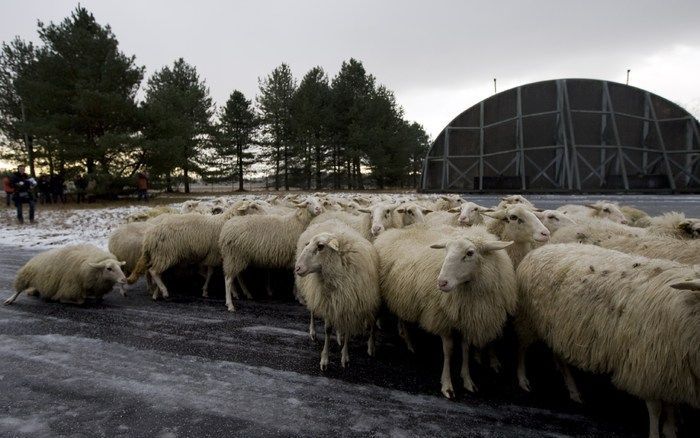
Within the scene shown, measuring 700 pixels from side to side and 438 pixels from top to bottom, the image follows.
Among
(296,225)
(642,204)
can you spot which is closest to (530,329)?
(296,225)

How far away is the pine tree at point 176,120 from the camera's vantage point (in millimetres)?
24297

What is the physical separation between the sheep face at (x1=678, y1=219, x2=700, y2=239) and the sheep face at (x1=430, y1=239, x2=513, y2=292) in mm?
3137

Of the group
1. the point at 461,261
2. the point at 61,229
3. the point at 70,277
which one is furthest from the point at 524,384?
the point at 61,229

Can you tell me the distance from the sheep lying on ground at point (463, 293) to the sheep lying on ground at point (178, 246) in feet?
14.8

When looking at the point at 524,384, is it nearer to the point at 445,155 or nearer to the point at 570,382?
the point at 570,382

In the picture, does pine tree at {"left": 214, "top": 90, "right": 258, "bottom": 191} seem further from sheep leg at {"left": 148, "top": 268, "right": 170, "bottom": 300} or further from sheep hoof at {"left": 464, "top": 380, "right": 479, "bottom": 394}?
sheep hoof at {"left": 464, "top": 380, "right": 479, "bottom": 394}

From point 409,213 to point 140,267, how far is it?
514 centimetres

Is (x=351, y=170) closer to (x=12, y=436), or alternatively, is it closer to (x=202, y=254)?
(x=202, y=254)

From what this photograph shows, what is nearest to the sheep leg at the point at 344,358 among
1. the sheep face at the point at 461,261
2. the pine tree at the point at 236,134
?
the sheep face at the point at 461,261

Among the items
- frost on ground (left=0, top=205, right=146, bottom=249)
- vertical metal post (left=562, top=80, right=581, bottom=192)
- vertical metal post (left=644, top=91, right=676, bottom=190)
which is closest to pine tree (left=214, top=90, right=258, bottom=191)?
frost on ground (left=0, top=205, right=146, bottom=249)

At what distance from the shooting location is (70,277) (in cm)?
680

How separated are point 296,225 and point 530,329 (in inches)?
181

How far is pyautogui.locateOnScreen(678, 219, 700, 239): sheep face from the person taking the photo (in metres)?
5.21

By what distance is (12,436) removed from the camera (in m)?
3.14
